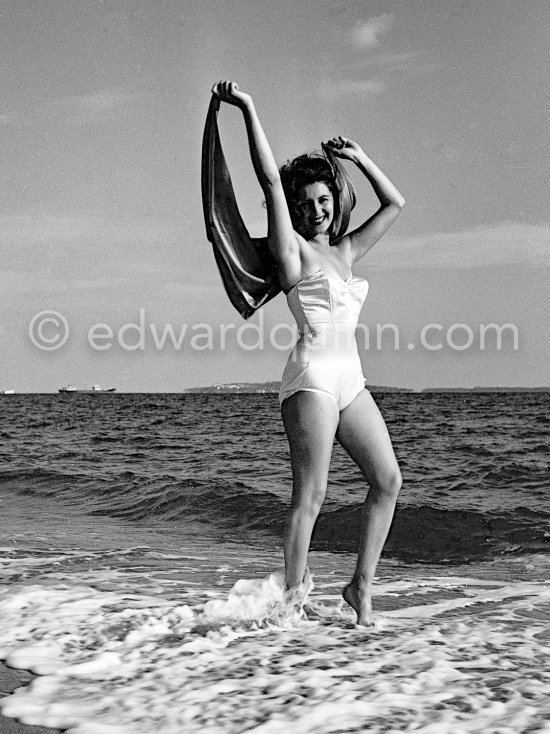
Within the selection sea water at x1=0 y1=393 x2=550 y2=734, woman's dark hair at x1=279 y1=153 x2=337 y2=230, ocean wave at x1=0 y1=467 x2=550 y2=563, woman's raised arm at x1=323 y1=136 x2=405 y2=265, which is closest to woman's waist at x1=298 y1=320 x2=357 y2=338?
woman's raised arm at x1=323 y1=136 x2=405 y2=265

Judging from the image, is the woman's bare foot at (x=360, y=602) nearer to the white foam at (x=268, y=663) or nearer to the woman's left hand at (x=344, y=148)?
the white foam at (x=268, y=663)

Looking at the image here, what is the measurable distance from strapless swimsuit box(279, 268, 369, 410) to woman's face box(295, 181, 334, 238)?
267 mm

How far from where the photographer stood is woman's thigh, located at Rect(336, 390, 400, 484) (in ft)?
12.4

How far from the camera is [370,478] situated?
3.81 m

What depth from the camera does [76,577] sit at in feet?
17.1

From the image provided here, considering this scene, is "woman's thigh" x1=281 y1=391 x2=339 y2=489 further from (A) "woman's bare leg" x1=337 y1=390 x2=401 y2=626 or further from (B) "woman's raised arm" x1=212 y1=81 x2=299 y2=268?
(B) "woman's raised arm" x1=212 y1=81 x2=299 y2=268

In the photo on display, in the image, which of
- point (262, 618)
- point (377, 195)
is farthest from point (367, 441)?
point (377, 195)

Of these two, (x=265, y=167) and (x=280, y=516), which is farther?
(x=280, y=516)

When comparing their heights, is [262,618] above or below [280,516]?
above

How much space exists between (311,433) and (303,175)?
→ 1144 mm

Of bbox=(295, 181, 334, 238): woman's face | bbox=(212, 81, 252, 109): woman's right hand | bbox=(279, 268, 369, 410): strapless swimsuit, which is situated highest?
bbox=(212, 81, 252, 109): woman's right hand

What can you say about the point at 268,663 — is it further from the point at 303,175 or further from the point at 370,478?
the point at 303,175

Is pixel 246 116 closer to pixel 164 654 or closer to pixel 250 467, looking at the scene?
pixel 164 654

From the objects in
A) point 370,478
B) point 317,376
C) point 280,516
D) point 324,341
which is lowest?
point 280,516
